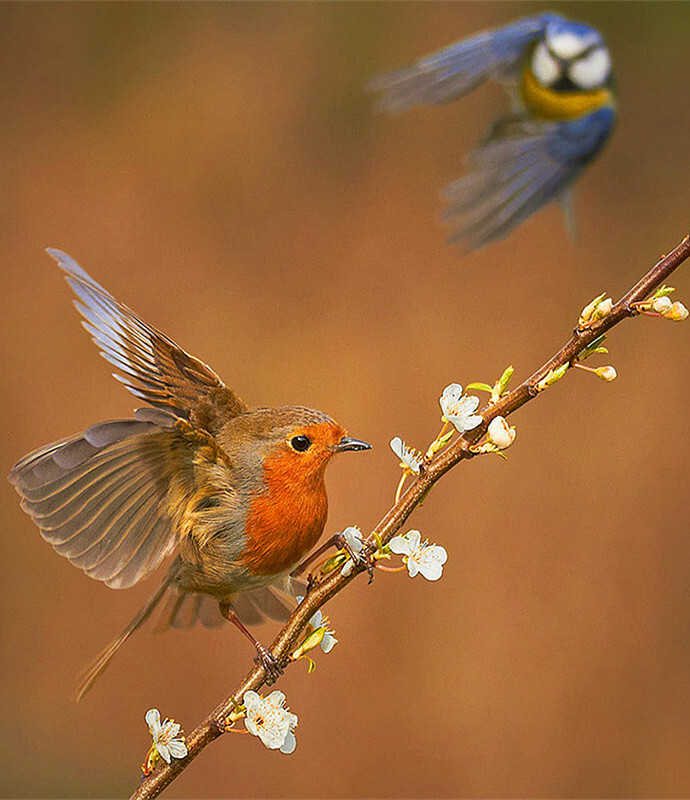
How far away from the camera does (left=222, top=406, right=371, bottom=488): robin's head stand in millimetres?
904

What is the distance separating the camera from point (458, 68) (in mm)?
1849

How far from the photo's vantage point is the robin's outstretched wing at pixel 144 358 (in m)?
0.83

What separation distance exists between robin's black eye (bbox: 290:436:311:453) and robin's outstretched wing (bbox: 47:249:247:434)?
93mm

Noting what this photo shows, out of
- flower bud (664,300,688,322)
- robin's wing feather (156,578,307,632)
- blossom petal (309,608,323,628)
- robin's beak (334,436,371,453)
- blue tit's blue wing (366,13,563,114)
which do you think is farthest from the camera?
blue tit's blue wing (366,13,563,114)

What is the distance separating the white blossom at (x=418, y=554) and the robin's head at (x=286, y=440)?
20 cm

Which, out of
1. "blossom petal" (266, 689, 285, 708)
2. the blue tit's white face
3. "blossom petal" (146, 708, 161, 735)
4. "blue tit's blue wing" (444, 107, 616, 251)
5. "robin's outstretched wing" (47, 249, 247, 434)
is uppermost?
the blue tit's white face

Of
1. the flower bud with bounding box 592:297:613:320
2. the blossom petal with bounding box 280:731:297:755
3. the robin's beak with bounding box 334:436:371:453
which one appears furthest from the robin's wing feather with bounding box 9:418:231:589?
the flower bud with bounding box 592:297:613:320

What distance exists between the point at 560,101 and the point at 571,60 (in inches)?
3.4

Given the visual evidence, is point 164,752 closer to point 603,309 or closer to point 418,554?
point 418,554

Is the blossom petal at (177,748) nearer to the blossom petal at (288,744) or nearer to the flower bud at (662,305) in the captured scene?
the blossom petal at (288,744)

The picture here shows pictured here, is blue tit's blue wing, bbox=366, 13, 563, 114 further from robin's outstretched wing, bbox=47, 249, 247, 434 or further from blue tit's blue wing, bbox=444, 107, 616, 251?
robin's outstretched wing, bbox=47, 249, 247, 434

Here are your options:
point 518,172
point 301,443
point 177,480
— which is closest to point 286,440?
point 301,443

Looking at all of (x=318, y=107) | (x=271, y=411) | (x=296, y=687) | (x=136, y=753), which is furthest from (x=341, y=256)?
(x=271, y=411)

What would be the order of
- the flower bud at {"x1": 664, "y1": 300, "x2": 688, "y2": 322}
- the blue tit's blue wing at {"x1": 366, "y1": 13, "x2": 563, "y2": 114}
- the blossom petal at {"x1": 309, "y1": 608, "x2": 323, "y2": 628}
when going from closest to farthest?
1. the flower bud at {"x1": 664, "y1": 300, "x2": 688, "y2": 322}
2. the blossom petal at {"x1": 309, "y1": 608, "x2": 323, "y2": 628}
3. the blue tit's blue wing at {"x1": 366, "y1": 13, "x2": 563, "y2": 114}
